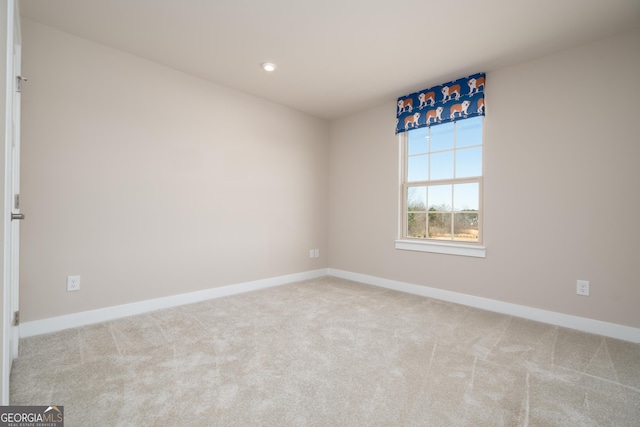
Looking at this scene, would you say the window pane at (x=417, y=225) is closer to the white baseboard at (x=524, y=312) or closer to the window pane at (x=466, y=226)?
the window pane at (x=466, y=226)

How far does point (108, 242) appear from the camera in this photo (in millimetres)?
2768

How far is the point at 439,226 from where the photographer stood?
3664 mm

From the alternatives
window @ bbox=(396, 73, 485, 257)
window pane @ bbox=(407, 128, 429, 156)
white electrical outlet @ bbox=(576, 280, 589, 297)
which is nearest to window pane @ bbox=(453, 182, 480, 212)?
window @ bbox=(396, 73, 485, 257)

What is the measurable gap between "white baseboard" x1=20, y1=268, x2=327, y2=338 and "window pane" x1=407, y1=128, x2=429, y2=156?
251 centimetres

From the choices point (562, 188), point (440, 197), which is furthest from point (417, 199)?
point (562, 188)

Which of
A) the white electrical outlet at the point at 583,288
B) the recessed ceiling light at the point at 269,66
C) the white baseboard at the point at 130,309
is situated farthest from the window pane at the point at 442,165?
the white baseboard at the point at 130,309

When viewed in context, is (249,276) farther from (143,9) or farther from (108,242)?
(143,9)

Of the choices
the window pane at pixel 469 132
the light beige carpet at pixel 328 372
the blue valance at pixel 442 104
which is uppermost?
the blue valance at pixel 442 104

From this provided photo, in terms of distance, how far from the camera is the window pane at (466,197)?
132 inches

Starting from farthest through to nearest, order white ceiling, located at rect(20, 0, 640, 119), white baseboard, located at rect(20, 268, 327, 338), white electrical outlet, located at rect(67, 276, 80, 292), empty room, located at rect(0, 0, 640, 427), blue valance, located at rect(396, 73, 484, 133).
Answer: blue valance, located at rect(396, 73, 484, 133), white electrical outlet, located at rect(67, 276, 80, 292), white baseboard, located at rect(20, 268, 327, 338), white ceiling, located at rect(20, 0, 640, 119), empty room, located at rect(0, 0, 640, 427)

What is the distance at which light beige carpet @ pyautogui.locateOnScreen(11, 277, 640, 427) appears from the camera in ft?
4.94

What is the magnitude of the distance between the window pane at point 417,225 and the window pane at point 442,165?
525 millimetres

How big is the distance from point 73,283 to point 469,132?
4217mm

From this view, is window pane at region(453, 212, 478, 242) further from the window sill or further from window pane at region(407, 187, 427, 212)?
window pane at region(407, 187, 427, 212)
